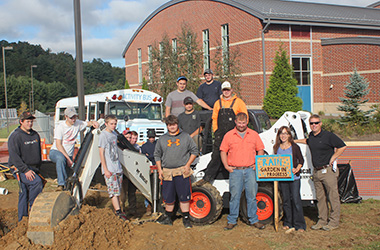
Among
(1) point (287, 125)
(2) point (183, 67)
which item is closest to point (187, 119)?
(1) point (287, 125)

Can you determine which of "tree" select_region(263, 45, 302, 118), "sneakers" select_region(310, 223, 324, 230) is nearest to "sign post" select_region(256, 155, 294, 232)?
"sneakers" select_region(310, 223, 324, 230)

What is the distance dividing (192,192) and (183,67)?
1876 centimetres

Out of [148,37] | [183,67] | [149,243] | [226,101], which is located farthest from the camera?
[148,37]

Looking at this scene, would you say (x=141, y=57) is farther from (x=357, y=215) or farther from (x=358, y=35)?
(x=357, y=215)

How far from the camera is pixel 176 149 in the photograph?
21.1 ft

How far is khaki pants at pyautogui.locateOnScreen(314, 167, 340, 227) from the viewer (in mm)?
6273

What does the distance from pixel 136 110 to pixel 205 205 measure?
650 centimetres

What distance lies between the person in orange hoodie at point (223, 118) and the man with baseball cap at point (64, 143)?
84.0 inches

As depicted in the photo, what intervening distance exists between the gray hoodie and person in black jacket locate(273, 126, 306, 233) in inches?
59.2

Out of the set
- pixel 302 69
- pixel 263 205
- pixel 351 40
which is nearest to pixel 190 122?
pixel 263 205

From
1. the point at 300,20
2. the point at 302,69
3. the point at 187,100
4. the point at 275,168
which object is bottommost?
the point at 275,168

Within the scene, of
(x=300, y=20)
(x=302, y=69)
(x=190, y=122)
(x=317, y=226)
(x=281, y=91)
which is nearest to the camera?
(x=317, y=226)

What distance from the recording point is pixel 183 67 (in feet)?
81.8

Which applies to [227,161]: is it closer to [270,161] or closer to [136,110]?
[270,161]
